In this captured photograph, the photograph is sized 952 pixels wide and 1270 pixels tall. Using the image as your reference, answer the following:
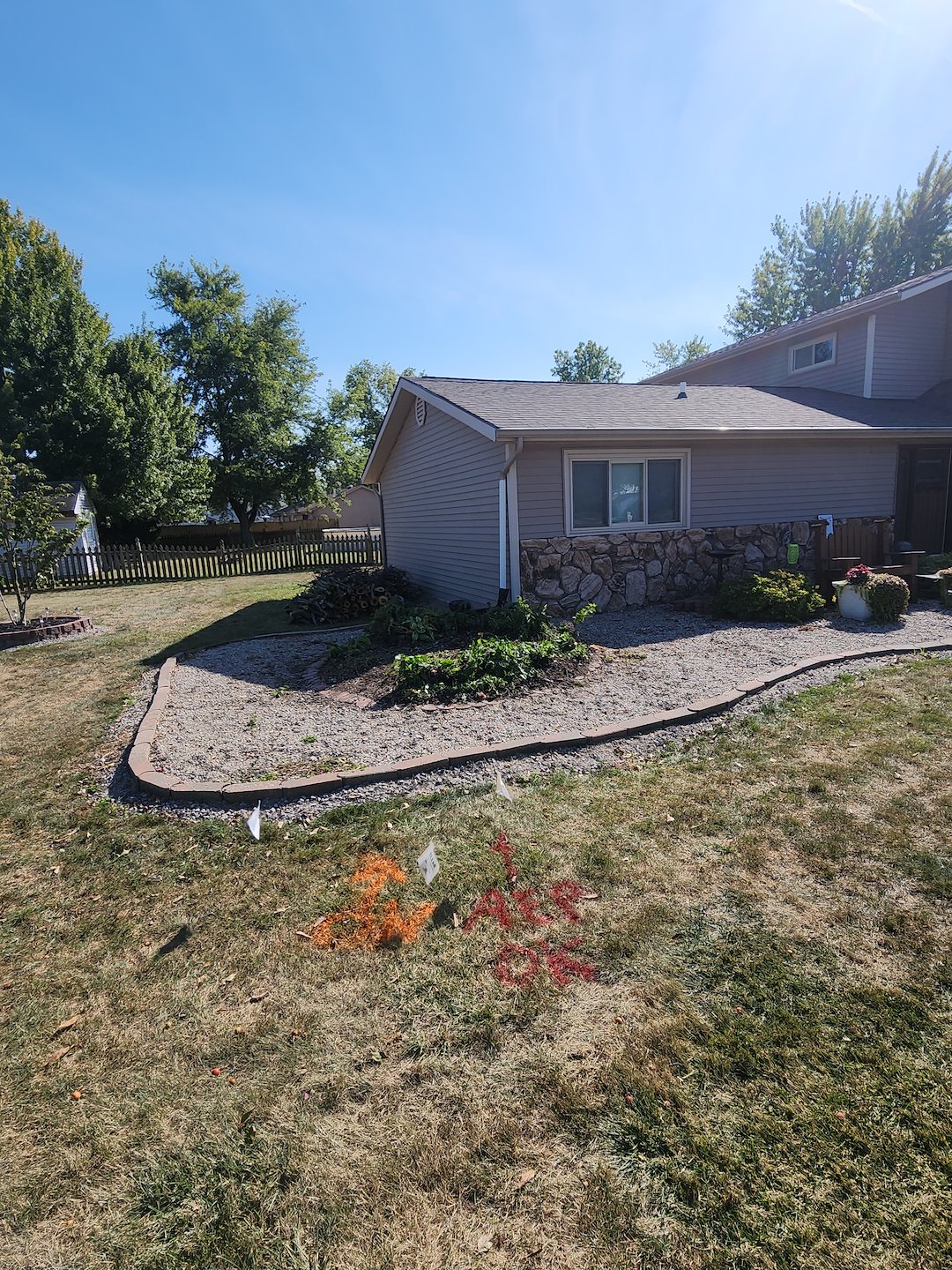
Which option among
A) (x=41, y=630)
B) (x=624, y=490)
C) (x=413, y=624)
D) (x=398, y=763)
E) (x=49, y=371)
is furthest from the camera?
(x=49, y=371)

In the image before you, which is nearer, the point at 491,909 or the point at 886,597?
the point at 491,909

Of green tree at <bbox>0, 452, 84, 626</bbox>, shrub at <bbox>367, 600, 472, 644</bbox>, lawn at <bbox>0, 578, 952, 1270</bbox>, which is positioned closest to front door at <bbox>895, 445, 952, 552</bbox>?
shrub at <bbox>367, 600, 472, 644</bbox>

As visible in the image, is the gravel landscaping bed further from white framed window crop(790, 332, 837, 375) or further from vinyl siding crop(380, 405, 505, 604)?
white framed window crop(790, 332, 837, 375)

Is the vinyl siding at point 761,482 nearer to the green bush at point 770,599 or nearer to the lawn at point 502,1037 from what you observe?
the green bush at point 770,599

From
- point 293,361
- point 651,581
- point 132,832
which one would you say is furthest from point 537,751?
point 293,361

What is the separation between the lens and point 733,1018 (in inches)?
82.0

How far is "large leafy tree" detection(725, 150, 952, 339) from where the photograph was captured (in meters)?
27.8

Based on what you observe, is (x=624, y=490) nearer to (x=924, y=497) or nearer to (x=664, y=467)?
(x=664, y=467)

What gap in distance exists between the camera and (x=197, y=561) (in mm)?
18688

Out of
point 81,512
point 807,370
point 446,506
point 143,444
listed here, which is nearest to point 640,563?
point 446,506

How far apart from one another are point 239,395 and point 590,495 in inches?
1021

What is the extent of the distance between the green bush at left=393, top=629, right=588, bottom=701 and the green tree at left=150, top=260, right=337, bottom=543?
1019 inches

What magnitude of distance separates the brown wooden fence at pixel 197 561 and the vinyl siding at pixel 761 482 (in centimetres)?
1149

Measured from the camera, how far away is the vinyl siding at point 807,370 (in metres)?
13.1
